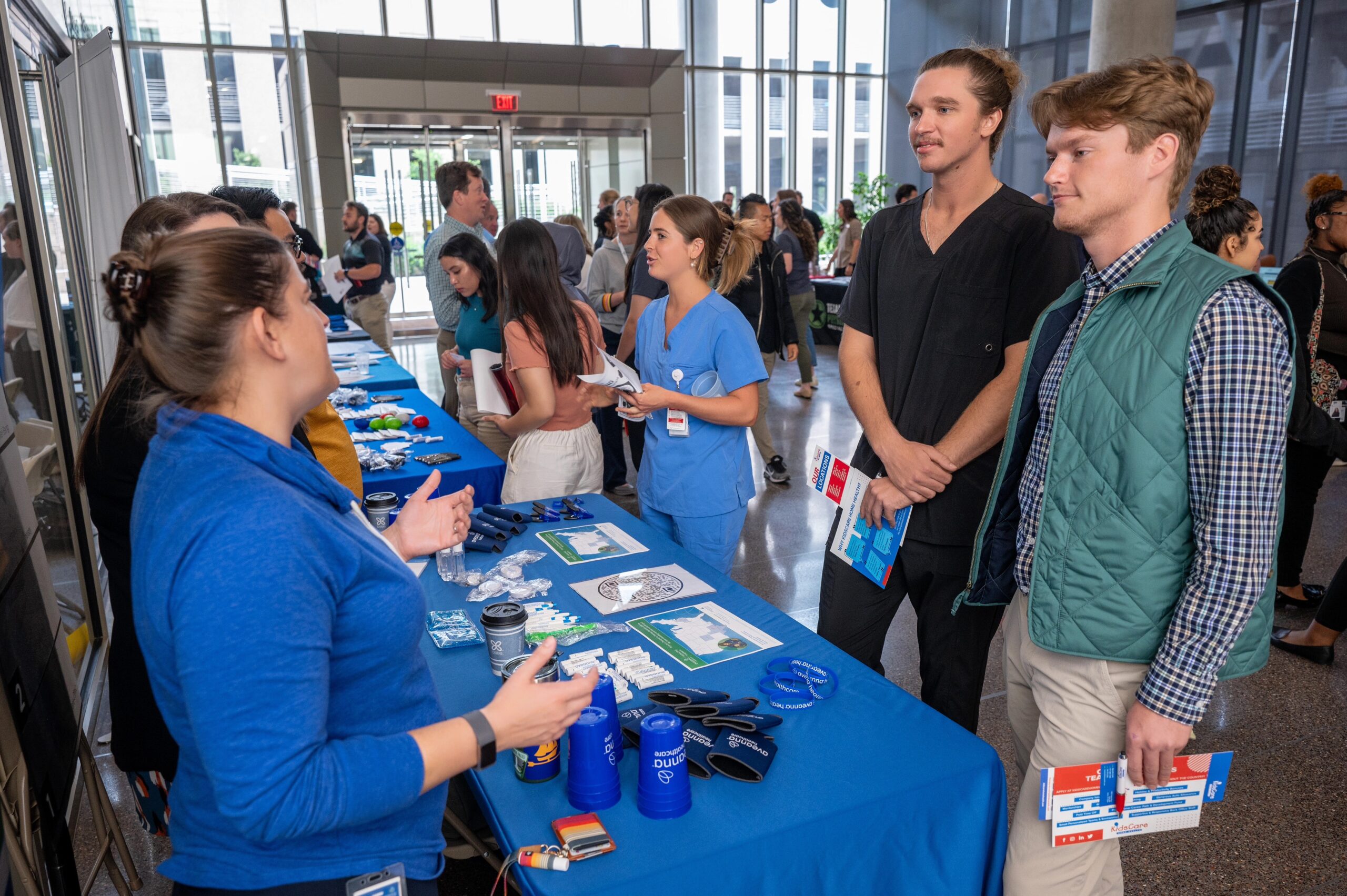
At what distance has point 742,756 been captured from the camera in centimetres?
136

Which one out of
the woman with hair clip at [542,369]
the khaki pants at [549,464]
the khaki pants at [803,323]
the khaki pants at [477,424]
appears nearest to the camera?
the woman with hair clip at [542,369]

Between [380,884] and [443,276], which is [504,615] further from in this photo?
[443,276]

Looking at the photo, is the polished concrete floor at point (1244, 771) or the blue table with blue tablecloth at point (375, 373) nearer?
the polished concrete floor at point (1244, 771)

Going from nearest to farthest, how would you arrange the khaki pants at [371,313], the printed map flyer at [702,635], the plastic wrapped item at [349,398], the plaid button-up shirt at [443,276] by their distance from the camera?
the printed map flyer at [702,635] → the plastic wrapped item at [349,398] → the plaid button-up shirt at [443,276] → the khaki pants at [371,313]

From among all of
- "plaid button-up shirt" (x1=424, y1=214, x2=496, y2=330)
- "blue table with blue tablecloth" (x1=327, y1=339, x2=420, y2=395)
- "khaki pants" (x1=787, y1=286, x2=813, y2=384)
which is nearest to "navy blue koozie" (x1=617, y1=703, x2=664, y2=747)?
"blue table with blue tablecloth" (x1=327, y1=339, x2=420, y2=395)

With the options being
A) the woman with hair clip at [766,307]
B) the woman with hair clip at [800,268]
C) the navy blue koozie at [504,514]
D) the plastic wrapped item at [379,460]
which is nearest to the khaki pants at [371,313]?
the woman with hair clip at [800,268]

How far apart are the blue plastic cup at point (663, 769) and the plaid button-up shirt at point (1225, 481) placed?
71cm

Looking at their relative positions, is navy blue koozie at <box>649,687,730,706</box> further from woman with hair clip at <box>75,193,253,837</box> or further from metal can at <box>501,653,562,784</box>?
woman with hair clip at <box>75,193,253,837</box>

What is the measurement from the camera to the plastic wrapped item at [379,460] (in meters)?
3.20

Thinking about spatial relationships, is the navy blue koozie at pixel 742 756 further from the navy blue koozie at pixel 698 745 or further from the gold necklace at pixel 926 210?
the gold necklace at pixel 926 210

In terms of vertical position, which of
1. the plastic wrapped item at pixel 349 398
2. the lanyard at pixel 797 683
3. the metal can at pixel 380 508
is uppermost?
the metal can at pixel 380 508

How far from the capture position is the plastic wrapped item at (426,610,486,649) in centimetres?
179

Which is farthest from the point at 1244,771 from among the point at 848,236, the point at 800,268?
the point at 848,236

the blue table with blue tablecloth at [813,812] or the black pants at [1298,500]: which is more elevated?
the blue table with blue tablecloth at [813,812]
